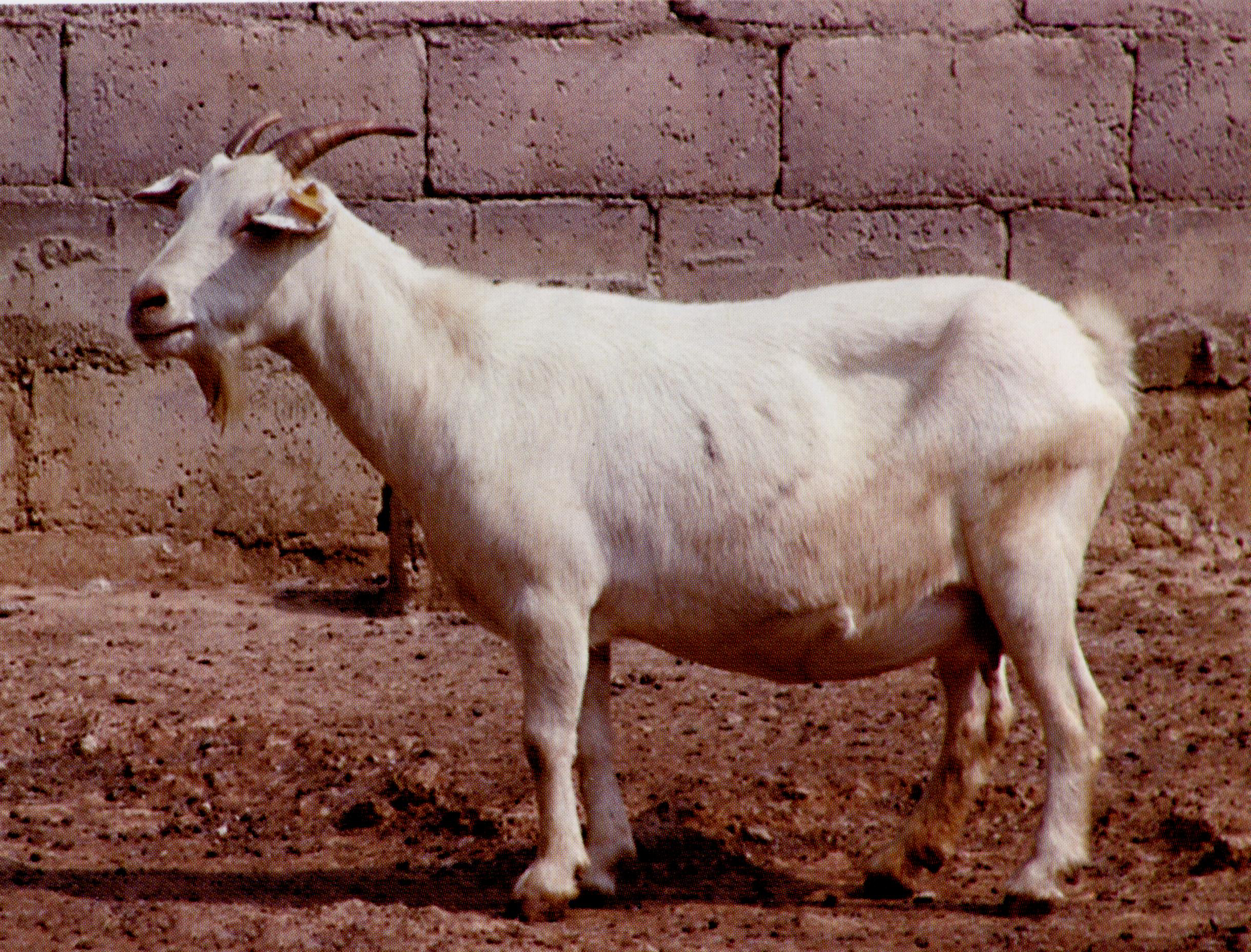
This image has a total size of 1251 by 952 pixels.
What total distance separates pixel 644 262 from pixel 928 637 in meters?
3.51

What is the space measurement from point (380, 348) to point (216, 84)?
3.50 metres

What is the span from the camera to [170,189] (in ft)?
15.1

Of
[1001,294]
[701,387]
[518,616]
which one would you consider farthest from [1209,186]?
[518,616]

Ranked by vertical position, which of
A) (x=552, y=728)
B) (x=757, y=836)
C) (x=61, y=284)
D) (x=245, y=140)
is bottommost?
(x=757, y=836)

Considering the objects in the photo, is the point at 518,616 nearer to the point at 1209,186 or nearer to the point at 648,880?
the point at 648,880

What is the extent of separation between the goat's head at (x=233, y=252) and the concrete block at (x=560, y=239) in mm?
3139

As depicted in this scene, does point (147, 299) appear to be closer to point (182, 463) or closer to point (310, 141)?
point (310, 141)

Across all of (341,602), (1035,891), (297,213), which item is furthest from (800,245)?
(1035,891)

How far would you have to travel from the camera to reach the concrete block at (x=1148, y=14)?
7641 mm

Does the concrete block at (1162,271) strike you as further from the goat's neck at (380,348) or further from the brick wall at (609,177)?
the goat's neck at (380,348)

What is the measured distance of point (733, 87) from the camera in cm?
762

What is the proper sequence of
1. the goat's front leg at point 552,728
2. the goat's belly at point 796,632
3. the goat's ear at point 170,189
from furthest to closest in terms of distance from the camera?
the goat's ear at point 170,189
the goat's belly at point 796,632
the goat's front leg at point 552,728

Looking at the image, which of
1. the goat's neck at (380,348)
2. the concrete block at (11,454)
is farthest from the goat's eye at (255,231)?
the concrete block at (11,454)

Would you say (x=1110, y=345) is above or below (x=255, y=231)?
below
